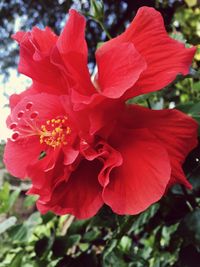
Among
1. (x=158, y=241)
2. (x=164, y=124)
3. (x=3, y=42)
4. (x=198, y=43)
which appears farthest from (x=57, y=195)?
(x=3, y=42)

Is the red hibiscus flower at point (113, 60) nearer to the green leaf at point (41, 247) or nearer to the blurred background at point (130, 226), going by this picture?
the blurred background at point (130, 226)

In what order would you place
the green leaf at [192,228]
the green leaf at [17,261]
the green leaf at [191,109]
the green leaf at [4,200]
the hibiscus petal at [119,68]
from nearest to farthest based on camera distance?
the hibiscus petal at [119,68] < the green leaf at [191,109] < the green leaf at [192,228] < the green leaf at [17,261] < the green leaf at [4,200]

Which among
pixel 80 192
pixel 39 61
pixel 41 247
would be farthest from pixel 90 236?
pixel 39 61

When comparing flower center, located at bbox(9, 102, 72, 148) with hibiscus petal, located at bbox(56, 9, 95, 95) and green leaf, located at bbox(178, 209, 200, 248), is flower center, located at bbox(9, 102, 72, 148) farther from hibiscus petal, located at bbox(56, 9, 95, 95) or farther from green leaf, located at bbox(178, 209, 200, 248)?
green leaf, located at bbox(178, 209, 200, 248)

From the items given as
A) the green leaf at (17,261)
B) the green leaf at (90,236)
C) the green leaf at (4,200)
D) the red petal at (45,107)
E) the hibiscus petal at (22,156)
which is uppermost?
the red petal at (45,107)

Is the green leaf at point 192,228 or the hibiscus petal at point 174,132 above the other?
the hibiscus petal at point 174,132

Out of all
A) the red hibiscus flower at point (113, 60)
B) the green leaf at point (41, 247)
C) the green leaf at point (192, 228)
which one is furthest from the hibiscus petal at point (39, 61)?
the green leaf at point (41, 247)
